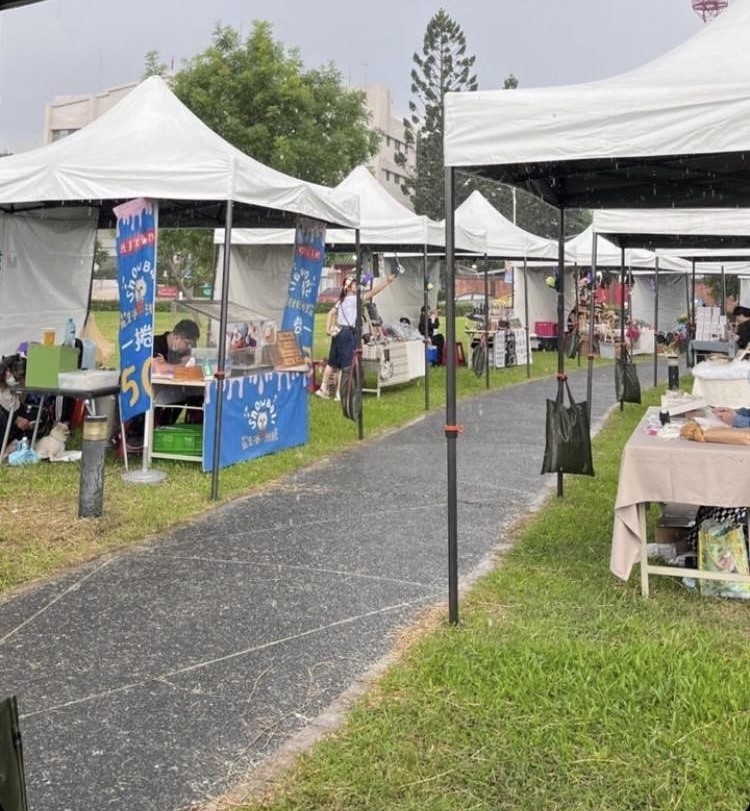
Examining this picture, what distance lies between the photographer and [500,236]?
703 inches

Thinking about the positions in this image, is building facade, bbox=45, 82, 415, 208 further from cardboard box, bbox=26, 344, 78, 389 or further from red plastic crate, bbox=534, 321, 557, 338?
cardboard box, bbox=26, 344, 78, 389

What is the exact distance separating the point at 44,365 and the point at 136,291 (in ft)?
3.16

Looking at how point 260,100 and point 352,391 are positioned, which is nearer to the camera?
point 352,391

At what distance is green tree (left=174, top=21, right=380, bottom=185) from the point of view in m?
22.0

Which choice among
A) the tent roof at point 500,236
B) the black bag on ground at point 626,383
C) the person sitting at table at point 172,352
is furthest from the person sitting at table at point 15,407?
the tent roof at point 500,236

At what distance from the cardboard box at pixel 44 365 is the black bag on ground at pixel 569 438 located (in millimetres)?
3910

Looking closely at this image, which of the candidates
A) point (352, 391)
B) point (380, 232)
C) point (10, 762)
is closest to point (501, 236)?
point (380, 232)

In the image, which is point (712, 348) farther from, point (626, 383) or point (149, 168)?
point (149, 168)

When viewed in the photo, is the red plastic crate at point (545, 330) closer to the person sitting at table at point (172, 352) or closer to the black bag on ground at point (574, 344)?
the black bag on ground at point (574, 344)

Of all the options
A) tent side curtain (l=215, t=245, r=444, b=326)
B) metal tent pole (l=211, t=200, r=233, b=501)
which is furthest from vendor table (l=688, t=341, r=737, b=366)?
metal tent pole (l=211, t=200, r=233, b=501)

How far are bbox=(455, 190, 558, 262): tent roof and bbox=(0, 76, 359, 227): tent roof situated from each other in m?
9.83

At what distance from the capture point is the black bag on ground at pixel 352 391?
9344 millimetres

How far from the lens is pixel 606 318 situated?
992 inches

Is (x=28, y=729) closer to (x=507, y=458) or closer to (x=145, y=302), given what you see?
(x=145, y=302)
